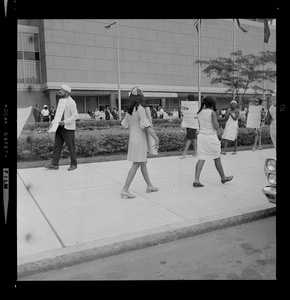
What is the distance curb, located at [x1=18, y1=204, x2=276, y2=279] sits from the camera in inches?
122

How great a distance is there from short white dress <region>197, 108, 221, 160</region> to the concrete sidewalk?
58cm

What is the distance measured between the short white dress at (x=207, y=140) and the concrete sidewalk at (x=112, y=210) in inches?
22.7

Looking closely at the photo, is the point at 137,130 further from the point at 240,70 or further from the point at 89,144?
the point at 240,70

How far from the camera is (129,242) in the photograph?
138 inches

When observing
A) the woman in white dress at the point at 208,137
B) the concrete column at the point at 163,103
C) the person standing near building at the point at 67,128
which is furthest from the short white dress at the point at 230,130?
the concrete column at the point at 163,103

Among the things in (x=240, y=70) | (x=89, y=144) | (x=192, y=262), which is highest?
(x=240, y=70)

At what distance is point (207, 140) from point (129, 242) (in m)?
2.71

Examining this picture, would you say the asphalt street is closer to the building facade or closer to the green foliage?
the green foliage

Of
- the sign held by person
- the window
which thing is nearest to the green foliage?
the sign held by person

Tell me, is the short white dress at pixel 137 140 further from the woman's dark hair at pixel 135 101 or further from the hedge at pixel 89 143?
the hedge at pixel 89 143

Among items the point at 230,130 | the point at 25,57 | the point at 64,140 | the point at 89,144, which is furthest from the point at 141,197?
the point at 230,130

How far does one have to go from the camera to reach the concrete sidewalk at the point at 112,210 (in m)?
3.41
